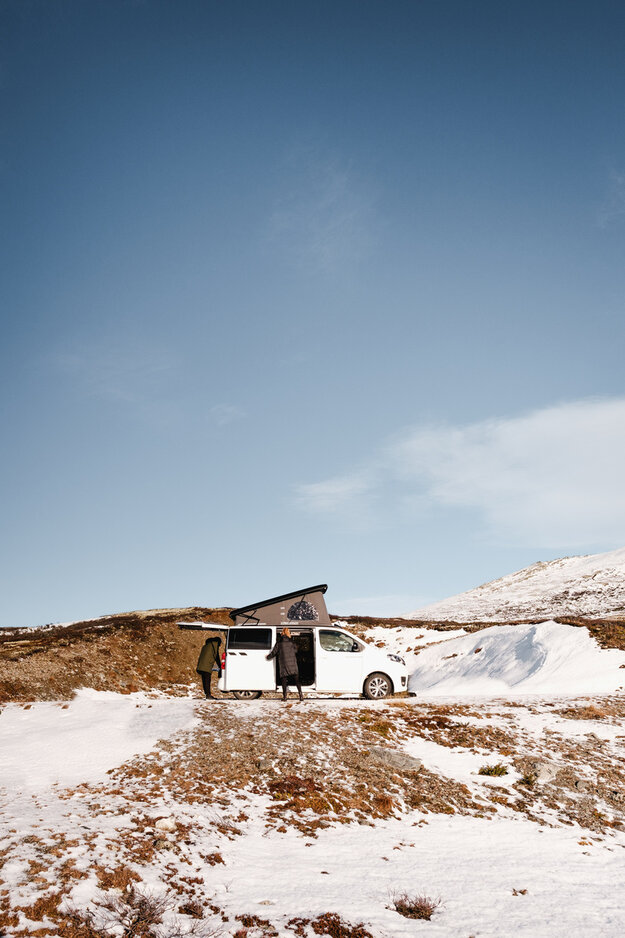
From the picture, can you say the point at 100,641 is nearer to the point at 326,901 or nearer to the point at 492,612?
the point at 326,901

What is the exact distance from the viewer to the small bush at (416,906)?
20.3 feet

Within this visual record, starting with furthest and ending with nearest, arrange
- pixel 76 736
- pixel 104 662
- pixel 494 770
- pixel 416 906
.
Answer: pixel 104 662
pixel 76 736
pixel 494 770
pixel 416 906

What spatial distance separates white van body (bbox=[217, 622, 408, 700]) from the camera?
17594 mm

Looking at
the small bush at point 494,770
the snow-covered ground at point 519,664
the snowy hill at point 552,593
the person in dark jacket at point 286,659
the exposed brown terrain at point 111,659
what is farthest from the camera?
the snowy hill at point 552,593

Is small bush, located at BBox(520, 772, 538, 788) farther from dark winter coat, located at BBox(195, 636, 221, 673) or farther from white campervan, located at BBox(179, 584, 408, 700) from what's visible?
dark winter coat, located at BBox(195, 636, 221, 673)

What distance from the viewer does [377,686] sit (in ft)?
59.1

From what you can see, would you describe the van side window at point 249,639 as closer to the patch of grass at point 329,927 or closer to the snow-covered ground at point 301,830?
the snow-covered ground at point 301,830

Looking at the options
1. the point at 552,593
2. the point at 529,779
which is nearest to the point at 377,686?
the point at 529,779

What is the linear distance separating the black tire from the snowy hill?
3076cm

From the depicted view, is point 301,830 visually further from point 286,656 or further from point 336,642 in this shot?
point 336,642

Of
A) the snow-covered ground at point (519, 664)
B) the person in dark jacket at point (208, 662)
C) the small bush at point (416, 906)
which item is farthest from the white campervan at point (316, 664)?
the small bush at point (416, 906)

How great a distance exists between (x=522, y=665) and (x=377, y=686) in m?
10.1

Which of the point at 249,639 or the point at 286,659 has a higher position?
the point at 249,639

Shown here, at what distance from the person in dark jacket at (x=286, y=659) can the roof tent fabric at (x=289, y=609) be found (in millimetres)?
8820
